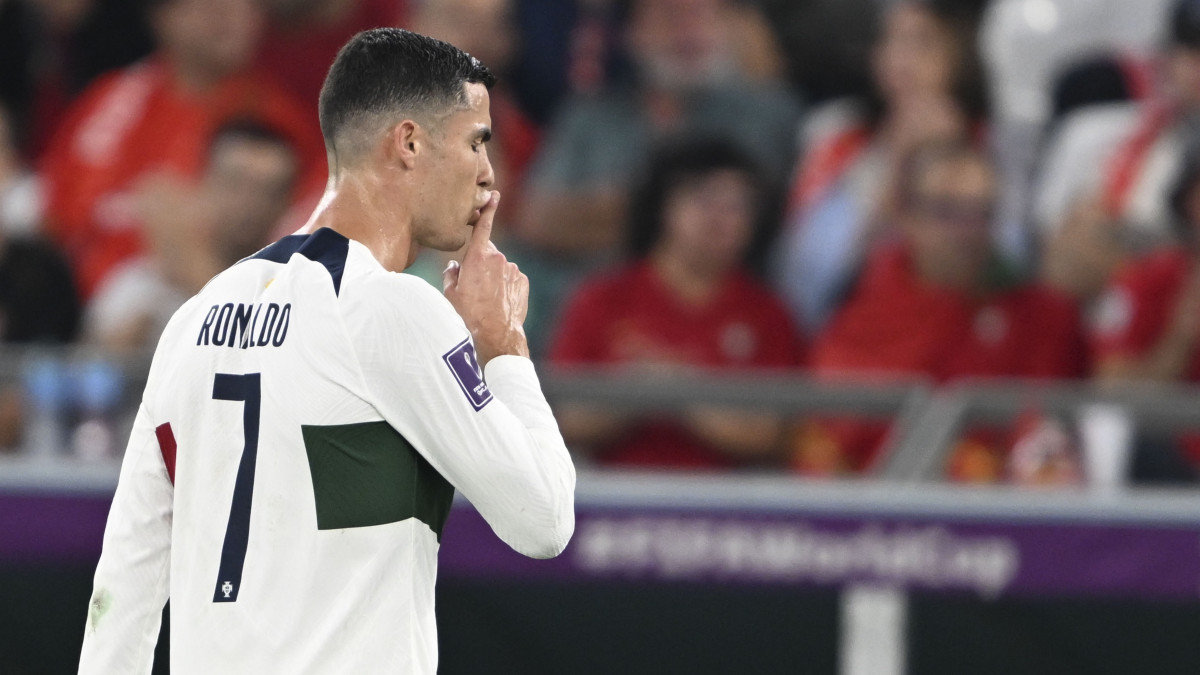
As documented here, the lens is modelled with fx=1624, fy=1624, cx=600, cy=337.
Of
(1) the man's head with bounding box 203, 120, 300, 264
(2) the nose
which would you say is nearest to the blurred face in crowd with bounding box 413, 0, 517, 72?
(1) the man's head with bounding box 203, 120, 300, 264

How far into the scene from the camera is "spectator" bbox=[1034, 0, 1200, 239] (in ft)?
19.4

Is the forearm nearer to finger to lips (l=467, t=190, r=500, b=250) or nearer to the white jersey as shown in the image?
the white jersey

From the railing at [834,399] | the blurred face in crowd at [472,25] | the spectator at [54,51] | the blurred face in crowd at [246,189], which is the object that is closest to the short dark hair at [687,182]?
the railing at [834,399]

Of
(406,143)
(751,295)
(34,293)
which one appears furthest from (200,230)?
(406,143)

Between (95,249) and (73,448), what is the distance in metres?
1.65

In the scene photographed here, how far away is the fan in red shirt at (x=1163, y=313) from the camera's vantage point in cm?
567

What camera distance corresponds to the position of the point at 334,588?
7.32 feet

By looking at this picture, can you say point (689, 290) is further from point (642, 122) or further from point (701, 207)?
point (642, 122)

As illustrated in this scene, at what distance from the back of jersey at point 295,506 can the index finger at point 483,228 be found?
7.8 inches

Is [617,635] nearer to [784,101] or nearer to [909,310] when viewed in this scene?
[909,310]

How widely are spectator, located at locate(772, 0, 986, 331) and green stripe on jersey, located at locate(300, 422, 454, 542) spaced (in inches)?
161

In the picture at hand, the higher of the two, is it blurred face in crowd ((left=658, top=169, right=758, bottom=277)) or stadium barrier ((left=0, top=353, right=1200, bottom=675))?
blurred face in crowd ((left=658, top=169, right=758, bottom=277))

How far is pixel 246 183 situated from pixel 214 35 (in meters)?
0.89

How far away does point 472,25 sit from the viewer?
689 cm
